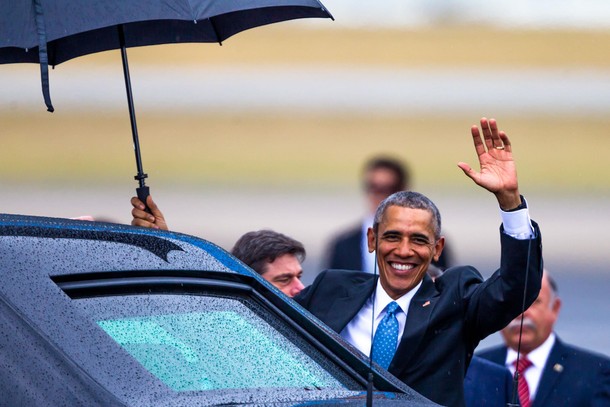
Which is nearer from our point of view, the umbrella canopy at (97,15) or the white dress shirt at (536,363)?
the umbrella canopy at (97,15)

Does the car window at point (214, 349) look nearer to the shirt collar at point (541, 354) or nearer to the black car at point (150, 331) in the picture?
the black car at point (150, 331)

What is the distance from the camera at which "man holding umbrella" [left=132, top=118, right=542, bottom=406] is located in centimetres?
472

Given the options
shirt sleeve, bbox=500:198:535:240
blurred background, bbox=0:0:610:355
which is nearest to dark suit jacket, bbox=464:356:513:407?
shirt sleeve, bbox=500:198:535:240

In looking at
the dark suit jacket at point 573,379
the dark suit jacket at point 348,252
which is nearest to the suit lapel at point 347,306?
the dark suit jacket at point 573,379

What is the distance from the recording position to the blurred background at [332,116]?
1532cm

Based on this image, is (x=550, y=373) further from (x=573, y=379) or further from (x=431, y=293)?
(x=431, y=293)

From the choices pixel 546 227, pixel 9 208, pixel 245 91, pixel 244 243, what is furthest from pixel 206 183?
pixel 244 243

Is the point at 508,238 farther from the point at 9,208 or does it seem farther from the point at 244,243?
the point at 9,208

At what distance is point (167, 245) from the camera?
366 cm

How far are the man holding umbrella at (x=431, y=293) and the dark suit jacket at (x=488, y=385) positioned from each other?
0.92m

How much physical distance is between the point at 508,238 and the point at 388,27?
36.3 feet

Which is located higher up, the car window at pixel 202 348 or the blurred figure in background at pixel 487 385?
the car window at pixel 202 348

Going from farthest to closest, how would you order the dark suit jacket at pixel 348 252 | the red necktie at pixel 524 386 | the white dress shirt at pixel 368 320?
the dark suit jacket at pixel 348 252
the red necktie at pixel 524 386
the white dress shirt at pixel 368 320

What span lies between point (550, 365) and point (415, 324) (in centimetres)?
162
